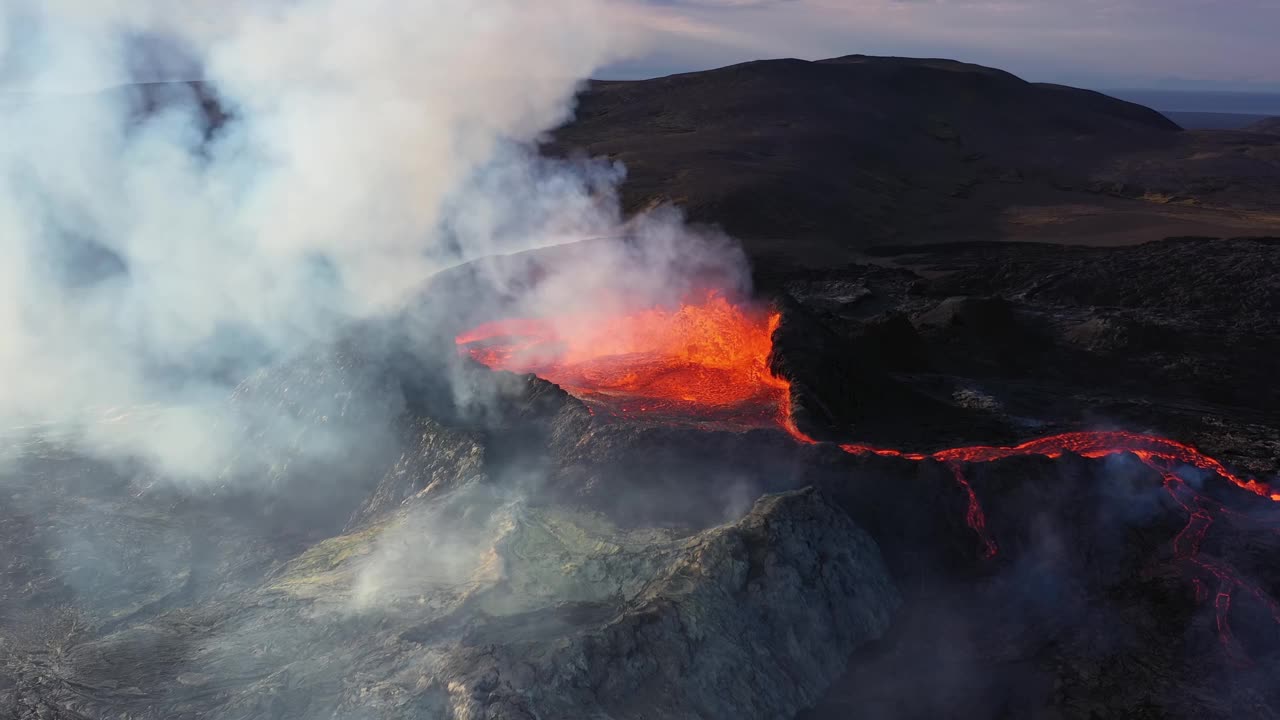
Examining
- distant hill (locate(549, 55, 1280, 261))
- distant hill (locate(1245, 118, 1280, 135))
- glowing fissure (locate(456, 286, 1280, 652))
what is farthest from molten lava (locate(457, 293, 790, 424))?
distant hill (locate(1245, 118, 1280, 135))

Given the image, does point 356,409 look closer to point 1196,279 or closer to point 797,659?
point 797,659

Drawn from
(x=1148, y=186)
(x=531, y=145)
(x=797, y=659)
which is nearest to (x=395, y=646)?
(x=797, y=659)

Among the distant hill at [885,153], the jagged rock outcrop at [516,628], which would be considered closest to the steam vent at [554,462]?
the jagged rock outcrop at [516,628]

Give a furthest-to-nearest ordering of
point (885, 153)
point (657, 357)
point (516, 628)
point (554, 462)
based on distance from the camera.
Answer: point (885, 153)
point (657, 357)
point (554, 462)
point (516, 628)

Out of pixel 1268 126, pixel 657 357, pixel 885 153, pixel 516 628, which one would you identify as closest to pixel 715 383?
pixel 657 357

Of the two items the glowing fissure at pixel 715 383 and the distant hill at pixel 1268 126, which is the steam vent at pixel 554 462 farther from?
the distant hill at pixel 1268 126

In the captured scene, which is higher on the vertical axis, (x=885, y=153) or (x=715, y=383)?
(x=885, y=153)

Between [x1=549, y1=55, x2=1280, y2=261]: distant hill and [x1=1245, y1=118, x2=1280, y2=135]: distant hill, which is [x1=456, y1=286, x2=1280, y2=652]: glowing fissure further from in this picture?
[x1=1245, y1=118, x2=1280, y2=135]: distant hill

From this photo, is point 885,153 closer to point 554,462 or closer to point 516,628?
point 554,462
